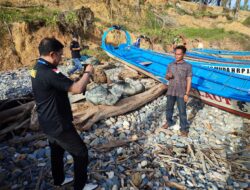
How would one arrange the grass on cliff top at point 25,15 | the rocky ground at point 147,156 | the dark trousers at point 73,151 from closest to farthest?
the dark trousers at point 73,151 → the rocky ground at point 147,156 → the grass on cliff top at point 25,15

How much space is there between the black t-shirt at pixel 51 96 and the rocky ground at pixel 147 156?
1413mm

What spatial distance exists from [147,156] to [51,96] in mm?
2532

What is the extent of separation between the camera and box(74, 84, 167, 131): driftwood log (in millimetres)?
5098

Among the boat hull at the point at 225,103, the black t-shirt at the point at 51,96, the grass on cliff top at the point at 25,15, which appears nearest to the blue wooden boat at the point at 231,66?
the boat hull at the point at 225,103

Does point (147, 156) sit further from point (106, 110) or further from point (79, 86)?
point (79, 86)

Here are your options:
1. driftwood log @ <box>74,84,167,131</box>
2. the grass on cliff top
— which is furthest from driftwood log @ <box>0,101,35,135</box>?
the grass on cliff top

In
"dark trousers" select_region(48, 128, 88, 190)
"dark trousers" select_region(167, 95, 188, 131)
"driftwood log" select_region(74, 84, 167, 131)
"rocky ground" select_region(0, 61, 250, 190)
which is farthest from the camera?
"driftwood log" select_region(74, 84, 167, 131)

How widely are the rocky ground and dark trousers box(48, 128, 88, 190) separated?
0.61m

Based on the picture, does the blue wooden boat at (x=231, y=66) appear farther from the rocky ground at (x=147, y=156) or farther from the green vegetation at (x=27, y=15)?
the green vegetation at (x=27, y=15)

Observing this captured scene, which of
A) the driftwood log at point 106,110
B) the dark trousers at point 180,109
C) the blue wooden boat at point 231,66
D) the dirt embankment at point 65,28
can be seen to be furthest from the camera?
the dirt embankment at point 65,28

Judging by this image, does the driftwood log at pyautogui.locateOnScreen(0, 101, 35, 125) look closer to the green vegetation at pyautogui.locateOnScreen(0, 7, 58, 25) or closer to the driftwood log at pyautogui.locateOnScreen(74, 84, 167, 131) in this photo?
the driftwood log at pyautogui.locateOnScreen(74, 84, 167, 131)

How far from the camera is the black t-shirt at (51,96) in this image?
7.86ft

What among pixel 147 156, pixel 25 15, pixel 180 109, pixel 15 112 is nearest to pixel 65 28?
pixel 25 15

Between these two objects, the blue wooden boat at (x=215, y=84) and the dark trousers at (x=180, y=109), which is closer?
the dark trousers at (x=180, y=109)
